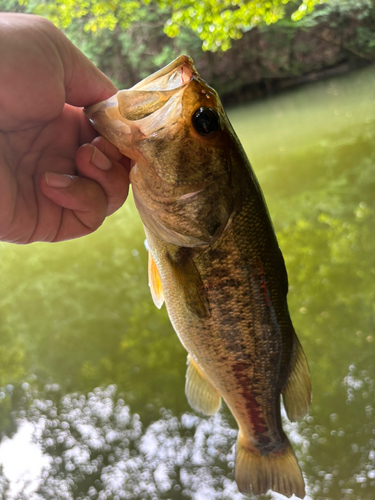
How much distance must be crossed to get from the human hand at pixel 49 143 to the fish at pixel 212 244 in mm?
164

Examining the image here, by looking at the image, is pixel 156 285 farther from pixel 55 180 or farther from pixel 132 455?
pixel 132 455

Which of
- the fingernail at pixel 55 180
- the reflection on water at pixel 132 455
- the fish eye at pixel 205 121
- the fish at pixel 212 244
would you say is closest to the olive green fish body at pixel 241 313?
the fish at pixel 212 244

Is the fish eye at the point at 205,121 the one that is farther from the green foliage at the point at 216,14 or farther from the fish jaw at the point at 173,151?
the green foliage at the point at 216,14

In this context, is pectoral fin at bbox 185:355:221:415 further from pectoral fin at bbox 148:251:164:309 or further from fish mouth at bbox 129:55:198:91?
fish mouth at bbox 129:55:198:91

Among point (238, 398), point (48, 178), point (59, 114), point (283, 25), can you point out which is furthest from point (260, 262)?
point (283, 25)

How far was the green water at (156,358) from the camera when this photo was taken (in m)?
2.76

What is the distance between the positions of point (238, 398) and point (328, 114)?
10.8 m

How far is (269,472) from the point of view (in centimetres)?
176

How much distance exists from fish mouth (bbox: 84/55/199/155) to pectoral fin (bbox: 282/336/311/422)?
1.07 meters

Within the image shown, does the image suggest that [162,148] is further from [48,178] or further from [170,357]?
[170,357]

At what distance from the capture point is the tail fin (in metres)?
1.72

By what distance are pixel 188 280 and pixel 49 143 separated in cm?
84

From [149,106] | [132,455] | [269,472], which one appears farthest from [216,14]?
[269,472]

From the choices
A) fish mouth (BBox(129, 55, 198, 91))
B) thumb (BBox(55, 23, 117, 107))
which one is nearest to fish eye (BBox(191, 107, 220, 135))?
fish mouth (BBox(129, 55, 198, 91))
